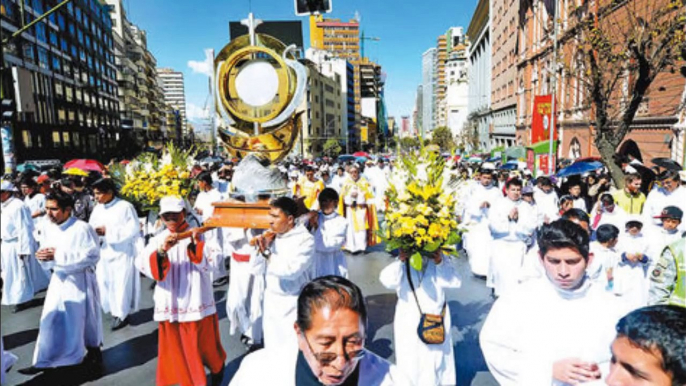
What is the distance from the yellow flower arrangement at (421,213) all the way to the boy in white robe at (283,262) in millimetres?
830

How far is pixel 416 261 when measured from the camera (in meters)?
3.83

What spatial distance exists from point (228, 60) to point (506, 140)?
40.2 m

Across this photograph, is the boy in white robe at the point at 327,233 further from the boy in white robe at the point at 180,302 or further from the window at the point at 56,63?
the window at the point at 56,63

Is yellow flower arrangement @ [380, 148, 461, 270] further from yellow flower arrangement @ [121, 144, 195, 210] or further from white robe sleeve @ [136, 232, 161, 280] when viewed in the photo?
yellow flower arrangement @ [121, 144, 195, 210]

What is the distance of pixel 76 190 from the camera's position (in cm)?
799

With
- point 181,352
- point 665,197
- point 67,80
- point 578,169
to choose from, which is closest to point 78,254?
point 181,352

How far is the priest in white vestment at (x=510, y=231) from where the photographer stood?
20.6 ft

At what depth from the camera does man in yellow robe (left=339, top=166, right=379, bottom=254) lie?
966cm

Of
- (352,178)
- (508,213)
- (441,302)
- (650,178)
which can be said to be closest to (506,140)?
(650,178)

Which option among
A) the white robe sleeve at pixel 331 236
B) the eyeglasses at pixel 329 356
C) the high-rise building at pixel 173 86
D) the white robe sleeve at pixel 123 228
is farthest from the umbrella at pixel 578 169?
the high-rise building at pixel 173 86

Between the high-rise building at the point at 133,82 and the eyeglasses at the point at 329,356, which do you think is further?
the high-rise building at the point at 133,82

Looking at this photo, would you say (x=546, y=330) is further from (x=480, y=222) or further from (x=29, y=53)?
(x=29, y=53)

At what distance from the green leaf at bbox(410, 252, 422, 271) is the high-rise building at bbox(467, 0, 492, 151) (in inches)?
1979

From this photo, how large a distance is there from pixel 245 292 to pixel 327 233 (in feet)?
4.07
